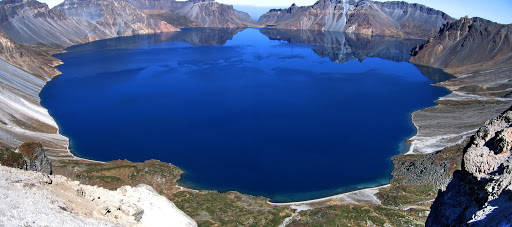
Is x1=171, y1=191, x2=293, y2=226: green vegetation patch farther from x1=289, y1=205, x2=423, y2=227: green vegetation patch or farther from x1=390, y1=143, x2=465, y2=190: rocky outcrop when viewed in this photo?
x1=390, y1=143, x2=465, y2=190: rocky outcrop

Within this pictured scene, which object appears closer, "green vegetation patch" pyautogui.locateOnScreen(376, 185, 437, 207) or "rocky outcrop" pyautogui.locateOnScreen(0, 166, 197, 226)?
"rocky outcrop" pyautogui.locateOnScreen(0, 166, 197, 226)

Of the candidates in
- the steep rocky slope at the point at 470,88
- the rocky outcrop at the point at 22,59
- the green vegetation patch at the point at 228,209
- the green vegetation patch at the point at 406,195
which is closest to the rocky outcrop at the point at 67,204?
the green vegetation patch at the point at 228,209

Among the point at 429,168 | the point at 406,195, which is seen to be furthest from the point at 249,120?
the point at 406,195

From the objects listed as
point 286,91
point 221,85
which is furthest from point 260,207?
point 221,85

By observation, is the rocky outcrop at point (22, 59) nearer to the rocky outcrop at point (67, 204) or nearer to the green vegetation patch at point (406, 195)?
the rocky outcrop at point (67, 204)

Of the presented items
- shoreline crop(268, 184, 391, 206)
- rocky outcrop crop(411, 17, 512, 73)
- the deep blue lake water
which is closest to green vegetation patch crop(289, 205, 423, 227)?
shoreline crop(268, 184, 391, 206)

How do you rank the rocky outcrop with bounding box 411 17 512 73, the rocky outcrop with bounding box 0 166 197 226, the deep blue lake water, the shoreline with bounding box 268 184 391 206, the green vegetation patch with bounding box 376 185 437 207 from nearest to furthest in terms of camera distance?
the rocky outcrop with bounding box 0 166 197 226
the green vegetation patch with bounding box 376 185 437 207
the shoreline with bounding box 268 184 391 206
the deep blue lake water
the rocky outcrop with bounding box 411 17 512 73

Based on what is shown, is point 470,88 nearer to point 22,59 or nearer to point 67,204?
point 67,204
